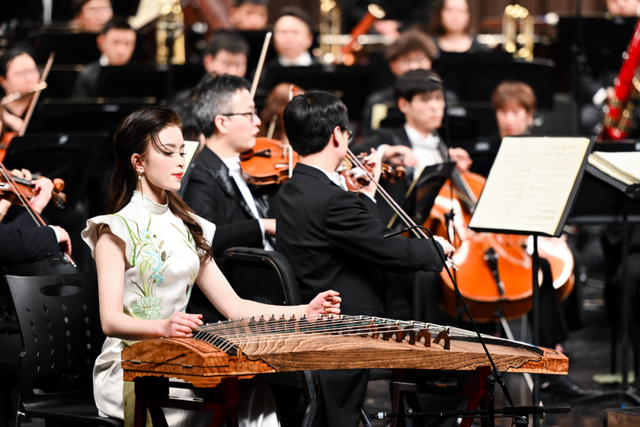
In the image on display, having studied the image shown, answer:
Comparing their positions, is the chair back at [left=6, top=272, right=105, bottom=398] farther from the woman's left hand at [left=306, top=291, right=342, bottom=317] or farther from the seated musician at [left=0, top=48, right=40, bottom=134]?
the seated musician at [left=0, top=48, right=40, bottom=134]

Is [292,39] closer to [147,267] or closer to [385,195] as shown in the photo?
[385,195]

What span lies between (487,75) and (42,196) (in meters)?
3.29

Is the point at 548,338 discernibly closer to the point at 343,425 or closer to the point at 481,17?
the point at 343,425

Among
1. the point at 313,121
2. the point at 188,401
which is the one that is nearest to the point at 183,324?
the point at 188,401

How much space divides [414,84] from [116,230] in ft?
7.55

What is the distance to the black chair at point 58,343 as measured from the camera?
219 cm

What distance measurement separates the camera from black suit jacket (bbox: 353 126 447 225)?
10.8ft

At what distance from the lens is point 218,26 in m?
7.63

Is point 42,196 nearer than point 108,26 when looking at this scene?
Yes

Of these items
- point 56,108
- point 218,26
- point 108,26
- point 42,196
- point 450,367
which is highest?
point 218,26

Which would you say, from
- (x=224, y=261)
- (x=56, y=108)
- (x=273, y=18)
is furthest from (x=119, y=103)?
(x=273, y=18)

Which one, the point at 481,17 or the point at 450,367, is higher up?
the point at 481,17

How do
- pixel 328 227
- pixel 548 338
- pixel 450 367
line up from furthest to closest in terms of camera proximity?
pixel 548 338, pixel 328 227, pixel 450 367

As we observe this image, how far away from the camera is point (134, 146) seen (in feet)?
6.86
